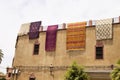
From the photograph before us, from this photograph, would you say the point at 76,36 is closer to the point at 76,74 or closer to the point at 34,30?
the point at 76,74

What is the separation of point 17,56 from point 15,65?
1.04m

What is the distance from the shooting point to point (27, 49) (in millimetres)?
25328

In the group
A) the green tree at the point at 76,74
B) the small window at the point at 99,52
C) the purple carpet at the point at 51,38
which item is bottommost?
the green tree at the point at 76,74

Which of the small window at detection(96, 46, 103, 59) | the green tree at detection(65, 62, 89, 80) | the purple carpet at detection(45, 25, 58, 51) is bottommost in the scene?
the green tree at detection(65, 62, 89, 80)

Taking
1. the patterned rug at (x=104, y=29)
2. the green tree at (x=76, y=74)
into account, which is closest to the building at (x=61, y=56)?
the patterned rug at (x=104, y=29)

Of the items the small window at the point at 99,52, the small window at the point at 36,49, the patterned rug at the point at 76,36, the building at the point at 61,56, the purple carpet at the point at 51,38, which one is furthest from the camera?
the small window at the point at 36,49

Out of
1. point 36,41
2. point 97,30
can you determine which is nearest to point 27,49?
point 36,41

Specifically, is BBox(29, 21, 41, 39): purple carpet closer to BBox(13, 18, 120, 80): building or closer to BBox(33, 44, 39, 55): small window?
BBox(13, 18, 120, 80): building

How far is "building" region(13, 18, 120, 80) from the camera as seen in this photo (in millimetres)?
20172

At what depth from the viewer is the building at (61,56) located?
20172 mm

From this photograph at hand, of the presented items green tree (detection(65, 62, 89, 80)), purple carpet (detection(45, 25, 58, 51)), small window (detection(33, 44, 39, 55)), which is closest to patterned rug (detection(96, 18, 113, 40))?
green tree (detection(65, 62, 89, 80))

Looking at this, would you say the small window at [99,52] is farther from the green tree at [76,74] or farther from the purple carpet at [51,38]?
the purple carpet at [51,38]

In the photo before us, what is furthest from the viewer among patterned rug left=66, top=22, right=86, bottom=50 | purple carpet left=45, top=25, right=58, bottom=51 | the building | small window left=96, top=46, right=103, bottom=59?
purple carpet left=45, top=25, right=58, bottom=51

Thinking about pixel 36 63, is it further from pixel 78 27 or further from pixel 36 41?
pixel 78 27
